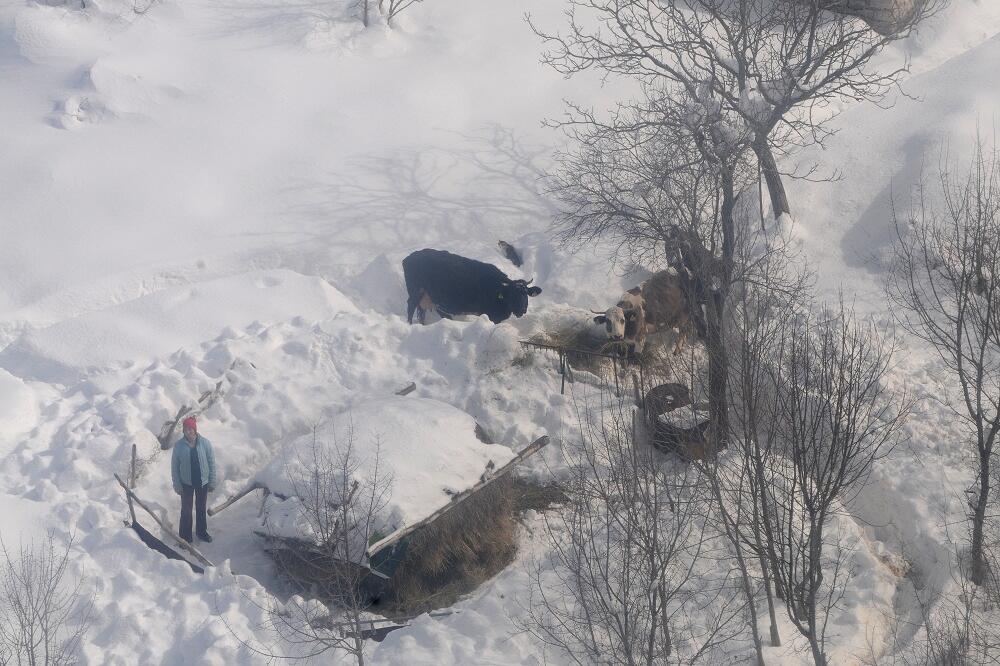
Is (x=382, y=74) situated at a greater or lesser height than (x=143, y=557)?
greater

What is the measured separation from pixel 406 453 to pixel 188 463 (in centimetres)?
221

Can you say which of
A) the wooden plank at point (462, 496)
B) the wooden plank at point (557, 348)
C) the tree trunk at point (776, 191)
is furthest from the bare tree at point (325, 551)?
the tree trunk at point (776, 191)

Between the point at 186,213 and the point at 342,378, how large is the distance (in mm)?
6435

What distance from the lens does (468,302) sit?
558 inches

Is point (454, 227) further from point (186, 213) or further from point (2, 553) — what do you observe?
point (2, 553)

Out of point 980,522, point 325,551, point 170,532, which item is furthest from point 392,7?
point 980,522

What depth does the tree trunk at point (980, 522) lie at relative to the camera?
9.08 meters

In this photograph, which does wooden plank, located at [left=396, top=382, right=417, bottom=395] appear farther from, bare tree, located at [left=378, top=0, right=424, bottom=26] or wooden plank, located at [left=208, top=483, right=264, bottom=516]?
bare tree, located at [left=378, top=0, right=424, bottom=26]

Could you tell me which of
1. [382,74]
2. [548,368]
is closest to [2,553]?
[548,368]

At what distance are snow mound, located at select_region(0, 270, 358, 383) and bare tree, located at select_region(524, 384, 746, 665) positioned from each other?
547 cm

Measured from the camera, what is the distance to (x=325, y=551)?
834cm

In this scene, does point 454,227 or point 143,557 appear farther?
point 454,227

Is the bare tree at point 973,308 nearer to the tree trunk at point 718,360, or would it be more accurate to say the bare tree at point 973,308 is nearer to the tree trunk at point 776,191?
the tree trunk at point 718,360

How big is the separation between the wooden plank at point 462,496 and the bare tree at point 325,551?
14 cm
